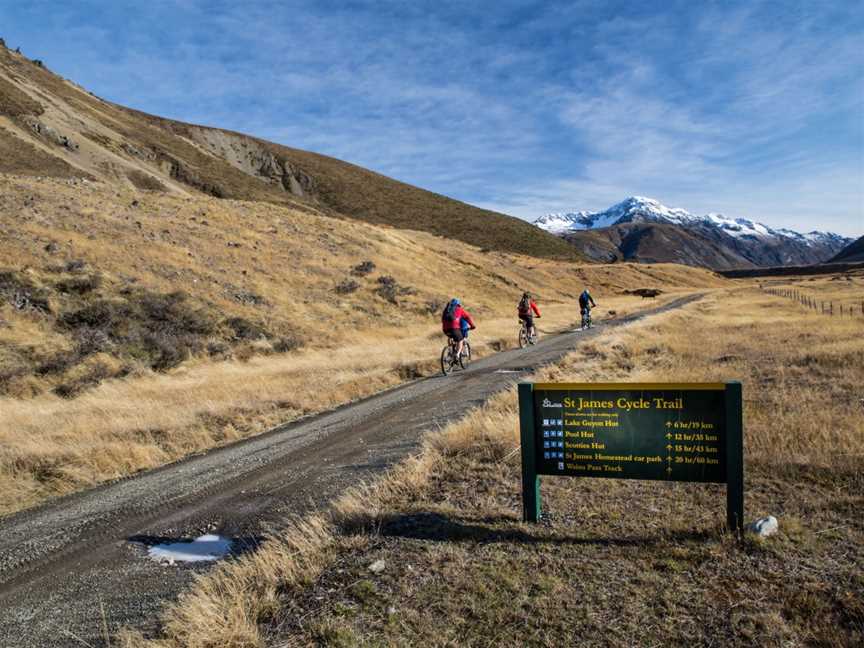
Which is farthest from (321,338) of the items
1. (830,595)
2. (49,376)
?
(830,595)

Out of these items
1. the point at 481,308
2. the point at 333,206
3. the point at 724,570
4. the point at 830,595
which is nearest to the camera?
the point at 830,595

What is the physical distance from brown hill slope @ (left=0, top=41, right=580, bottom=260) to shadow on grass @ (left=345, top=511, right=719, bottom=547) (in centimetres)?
6377

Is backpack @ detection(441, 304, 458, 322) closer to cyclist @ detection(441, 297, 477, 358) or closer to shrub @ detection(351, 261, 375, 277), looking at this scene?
cyclist @ detection(441, 297, 477, 358)

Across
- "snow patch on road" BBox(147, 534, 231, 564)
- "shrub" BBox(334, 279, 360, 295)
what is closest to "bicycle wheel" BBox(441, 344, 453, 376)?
"snow patch on road" BBox(147, 534, 231, 564)

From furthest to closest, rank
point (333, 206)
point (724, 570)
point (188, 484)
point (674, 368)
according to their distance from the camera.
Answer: point (333, 206)
point (674, 368)
point (188, 484)
point (724, 570)

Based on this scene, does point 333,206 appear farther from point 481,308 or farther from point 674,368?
point 674,368

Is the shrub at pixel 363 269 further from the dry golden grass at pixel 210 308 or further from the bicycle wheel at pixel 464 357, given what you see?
the bicycle wheel at pixel 464 357

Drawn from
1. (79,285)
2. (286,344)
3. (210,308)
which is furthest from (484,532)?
(210,308)

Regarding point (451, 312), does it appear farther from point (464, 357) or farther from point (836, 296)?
point (836, 296)

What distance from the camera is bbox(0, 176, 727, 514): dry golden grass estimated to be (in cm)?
1125

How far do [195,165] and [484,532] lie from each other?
11366 cm

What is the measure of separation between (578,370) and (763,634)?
39.6ft

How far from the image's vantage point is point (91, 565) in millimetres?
5816

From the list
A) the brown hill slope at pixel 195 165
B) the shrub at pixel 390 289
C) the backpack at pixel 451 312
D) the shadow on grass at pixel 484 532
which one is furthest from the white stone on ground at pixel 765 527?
the brown hill slope at pixel 195 165
